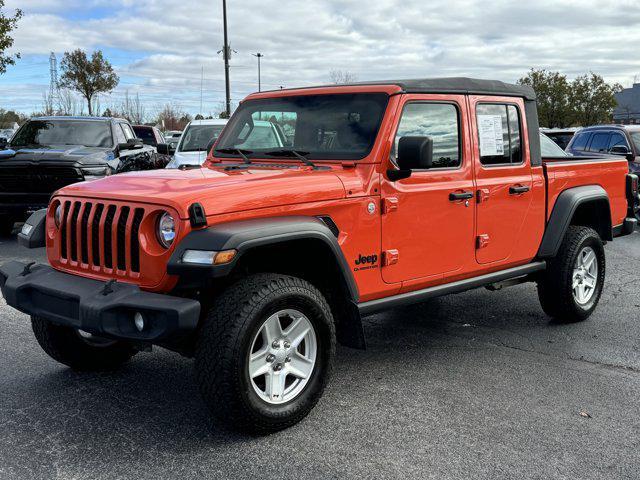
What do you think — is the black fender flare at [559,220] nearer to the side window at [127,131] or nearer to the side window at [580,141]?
the side window at [580,141]

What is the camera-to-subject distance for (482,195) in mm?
4758

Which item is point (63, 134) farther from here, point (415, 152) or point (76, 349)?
point (415, 152)

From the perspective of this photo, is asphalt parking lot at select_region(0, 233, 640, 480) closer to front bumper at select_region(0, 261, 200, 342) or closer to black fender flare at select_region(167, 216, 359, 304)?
front bumper at select_region(0, 261, 200, 342)

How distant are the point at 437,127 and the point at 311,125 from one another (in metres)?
0.84

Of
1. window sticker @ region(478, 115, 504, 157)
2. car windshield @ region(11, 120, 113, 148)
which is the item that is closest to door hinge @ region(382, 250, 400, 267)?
window sticker @ region(478, 115, 504, 157)

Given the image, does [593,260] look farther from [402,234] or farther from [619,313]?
[402,234]

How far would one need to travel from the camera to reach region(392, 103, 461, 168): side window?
441cm

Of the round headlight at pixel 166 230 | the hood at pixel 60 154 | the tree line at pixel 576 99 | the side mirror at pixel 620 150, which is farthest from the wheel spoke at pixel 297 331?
the tree line at pixel 576 99

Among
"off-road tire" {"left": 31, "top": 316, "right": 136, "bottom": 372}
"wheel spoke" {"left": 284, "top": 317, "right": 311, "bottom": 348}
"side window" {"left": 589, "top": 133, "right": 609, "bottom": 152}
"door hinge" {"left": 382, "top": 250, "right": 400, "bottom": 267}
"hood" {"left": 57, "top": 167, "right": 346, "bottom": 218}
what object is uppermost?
"side window" {"left": 589, "top": 133, "right": 609, "bottom": 152}

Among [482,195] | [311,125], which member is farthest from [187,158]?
[482,195]

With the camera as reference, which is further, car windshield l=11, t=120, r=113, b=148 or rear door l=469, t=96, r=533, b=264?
car windshield l=11, t=120, r=113, b=148

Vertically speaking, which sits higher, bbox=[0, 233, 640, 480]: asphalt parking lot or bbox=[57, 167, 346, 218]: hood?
bbox=[57, 167, 346, 218]: hood

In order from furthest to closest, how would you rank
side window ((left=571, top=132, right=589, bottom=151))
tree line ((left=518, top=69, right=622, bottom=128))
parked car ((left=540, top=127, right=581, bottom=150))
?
tree line ((left=518, top=69, right=622, bottom=128)), parked car ((left=540, top=127, right=581, bottom=150)), side window ((left=571, top=132, right=589, bottom=151))

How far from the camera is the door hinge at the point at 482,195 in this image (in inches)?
186
